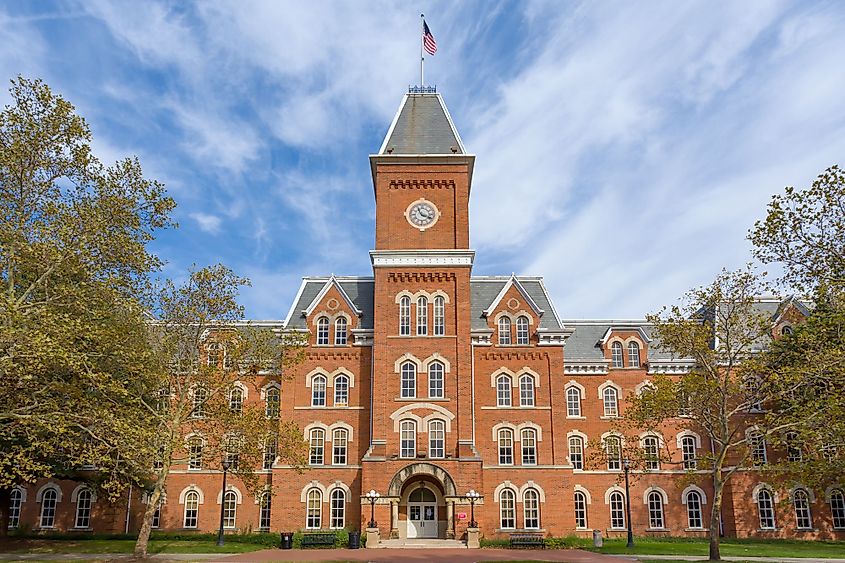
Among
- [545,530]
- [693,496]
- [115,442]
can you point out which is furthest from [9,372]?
[693,496]

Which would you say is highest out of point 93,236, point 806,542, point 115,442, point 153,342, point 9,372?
A: point 93,236

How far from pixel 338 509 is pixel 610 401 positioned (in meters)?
18.2

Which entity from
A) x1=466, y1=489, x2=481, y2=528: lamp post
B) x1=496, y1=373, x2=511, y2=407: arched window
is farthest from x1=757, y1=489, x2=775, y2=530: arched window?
x1=466, y1=489, x2=481, y2=528: lamp post

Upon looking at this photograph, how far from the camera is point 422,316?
41094 mm

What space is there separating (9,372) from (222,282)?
10.7 meters

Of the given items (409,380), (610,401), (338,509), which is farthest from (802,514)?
(338,509)

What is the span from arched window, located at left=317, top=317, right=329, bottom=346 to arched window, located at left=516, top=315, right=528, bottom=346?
1149cm

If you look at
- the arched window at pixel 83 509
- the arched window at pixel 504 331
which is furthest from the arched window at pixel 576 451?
the arched window at pixel 83 509

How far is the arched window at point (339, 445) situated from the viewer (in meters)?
41.1

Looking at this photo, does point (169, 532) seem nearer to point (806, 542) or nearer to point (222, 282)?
point (222, 282)

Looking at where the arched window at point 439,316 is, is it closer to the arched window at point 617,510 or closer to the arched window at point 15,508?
the arched window at point 617,510

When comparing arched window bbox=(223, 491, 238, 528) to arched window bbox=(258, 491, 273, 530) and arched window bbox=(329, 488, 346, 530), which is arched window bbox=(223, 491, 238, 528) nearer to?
arched window bbox=(258, 491, 273, 530)

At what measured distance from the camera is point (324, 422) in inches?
1635

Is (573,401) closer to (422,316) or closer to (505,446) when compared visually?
(505,446)
